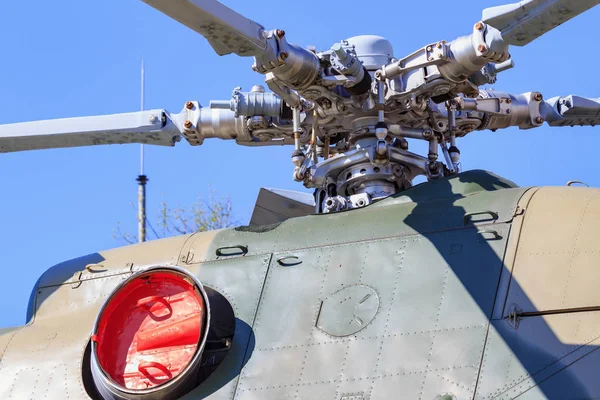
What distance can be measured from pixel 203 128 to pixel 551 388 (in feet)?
13.8

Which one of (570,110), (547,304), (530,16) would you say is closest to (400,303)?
(547,304)

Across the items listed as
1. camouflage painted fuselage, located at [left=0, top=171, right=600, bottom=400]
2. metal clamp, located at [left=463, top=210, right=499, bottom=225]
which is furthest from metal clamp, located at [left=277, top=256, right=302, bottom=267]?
metal clamp, located at [left=463, top=210, right=499, bottom=225]

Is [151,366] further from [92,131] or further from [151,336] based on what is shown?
[92,131]

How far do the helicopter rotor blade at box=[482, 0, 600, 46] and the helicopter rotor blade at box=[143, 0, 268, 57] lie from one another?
160cm

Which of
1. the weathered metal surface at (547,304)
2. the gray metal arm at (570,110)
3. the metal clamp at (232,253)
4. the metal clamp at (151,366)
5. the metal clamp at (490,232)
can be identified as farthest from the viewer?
the gray metal arm at (570,110)

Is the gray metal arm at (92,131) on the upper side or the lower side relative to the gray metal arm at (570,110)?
lower

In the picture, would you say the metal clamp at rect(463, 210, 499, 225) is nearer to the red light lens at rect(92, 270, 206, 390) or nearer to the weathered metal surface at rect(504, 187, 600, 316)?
the weathered metal surface at rect(504, 187, 600, 316)

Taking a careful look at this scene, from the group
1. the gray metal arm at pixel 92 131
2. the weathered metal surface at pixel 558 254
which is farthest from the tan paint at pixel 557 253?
the gray metal arm at pixel 92 131

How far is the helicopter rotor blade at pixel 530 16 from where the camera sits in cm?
637

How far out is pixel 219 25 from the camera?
21.6 ft

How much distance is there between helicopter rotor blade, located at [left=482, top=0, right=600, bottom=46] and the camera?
6.37 m

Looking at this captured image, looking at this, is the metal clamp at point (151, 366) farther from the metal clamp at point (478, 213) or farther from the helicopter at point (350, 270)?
the metal clamp at point (478, 213)

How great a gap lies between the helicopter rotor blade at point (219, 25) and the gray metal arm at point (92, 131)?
2.33 metres

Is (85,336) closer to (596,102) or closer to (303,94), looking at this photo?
(303,94)
